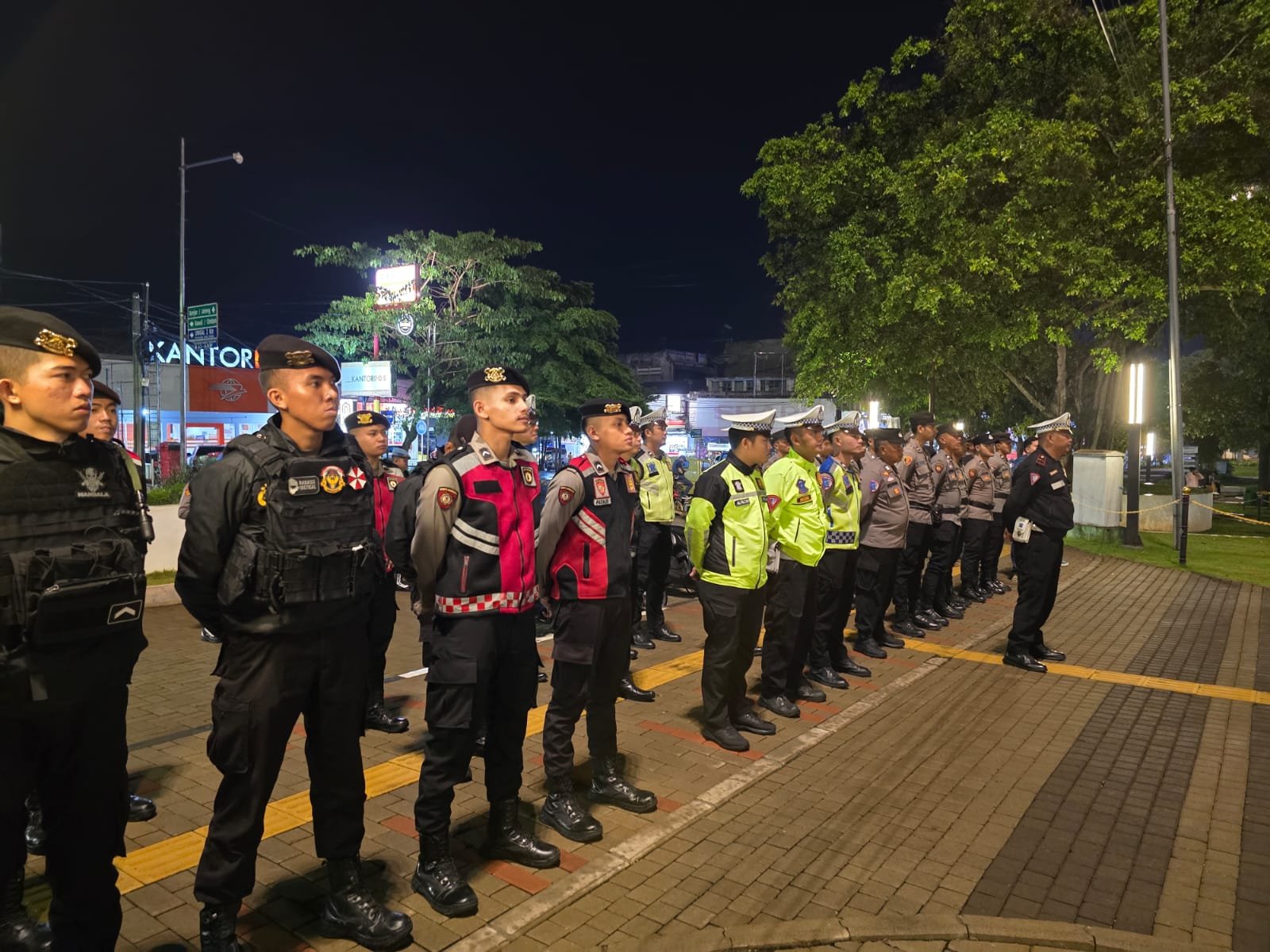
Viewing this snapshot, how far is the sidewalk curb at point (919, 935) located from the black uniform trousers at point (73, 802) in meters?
1.83

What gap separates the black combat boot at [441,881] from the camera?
10.8 feet

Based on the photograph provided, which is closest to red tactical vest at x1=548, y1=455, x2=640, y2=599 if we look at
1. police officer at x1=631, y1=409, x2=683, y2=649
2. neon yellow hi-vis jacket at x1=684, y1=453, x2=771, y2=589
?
neon yellow hi-vis jacket at x1=684, y1=453, x2=771, y2=589

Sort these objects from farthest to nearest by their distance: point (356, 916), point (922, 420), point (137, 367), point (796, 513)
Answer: point (137, 367) → point (922, 420) → point (796, 513) → point (356, 916)

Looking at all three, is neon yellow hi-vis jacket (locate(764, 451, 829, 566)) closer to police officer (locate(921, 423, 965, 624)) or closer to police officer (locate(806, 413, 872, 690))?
police officer (locate(806, 413, 872, 690))

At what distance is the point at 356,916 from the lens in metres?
3.13

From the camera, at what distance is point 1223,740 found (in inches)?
226

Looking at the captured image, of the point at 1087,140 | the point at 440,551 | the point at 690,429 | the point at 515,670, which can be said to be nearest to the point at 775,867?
the point at 515,670

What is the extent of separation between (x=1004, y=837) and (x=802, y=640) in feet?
7.10

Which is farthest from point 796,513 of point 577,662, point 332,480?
point 332,480

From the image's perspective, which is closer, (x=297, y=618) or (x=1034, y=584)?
(x=297, y=618)

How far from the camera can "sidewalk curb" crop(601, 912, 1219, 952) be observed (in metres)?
3.22

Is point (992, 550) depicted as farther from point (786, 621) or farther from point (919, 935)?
point (919, 935)

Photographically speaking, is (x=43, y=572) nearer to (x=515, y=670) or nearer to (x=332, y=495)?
(x=332, y=495)

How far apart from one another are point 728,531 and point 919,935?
2.59 m
